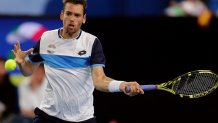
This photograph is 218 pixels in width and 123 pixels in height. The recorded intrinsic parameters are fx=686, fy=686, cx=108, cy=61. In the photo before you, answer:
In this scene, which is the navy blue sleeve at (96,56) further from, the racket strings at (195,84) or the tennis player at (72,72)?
the racket strings at (195,84)

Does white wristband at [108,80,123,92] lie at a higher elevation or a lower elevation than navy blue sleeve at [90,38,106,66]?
lower

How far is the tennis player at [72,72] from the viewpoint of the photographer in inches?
243

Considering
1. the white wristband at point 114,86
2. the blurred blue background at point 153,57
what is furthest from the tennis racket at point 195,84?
the blurred blue background at point 153,57

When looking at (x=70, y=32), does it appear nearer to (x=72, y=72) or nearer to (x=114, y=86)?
(x=72, y=72)

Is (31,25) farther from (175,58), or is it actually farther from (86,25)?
(175,58)

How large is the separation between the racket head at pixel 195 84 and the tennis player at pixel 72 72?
2.09 feet

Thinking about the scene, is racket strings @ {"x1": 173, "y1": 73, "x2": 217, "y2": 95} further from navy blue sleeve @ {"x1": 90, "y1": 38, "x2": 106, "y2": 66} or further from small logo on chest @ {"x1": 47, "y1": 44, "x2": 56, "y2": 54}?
small logo on chest @ {"x1": 47, "y1": 44, "x2": 56, "y2": 54}

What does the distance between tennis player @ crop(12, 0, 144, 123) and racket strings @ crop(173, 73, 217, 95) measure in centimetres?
65

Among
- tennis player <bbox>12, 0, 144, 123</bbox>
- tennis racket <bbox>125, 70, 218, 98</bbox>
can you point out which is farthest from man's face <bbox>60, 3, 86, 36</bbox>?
tennis racket <bbox>125, 70, 218, 98</bbox>

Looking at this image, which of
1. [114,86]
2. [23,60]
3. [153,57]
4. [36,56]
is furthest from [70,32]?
[153,57]

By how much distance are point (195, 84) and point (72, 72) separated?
1.13 meters

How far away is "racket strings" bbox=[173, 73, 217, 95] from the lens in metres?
6.21

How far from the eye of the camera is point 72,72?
6215 millimetres

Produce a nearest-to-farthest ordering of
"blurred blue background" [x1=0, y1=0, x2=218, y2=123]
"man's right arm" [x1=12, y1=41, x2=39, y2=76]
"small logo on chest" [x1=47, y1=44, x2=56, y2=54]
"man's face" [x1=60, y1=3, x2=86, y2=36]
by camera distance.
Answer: "man's face" [x1=60, y1=3, x2=86, y2=36] → "small logo on chest" [x1=47, y1=44, x2=56, y2=54] → "man's right arm" [x1=12, y1=41, x2=39, y2=76] → "blurred blue background" [x1=0, y1=0, x2=218, y2=123]
